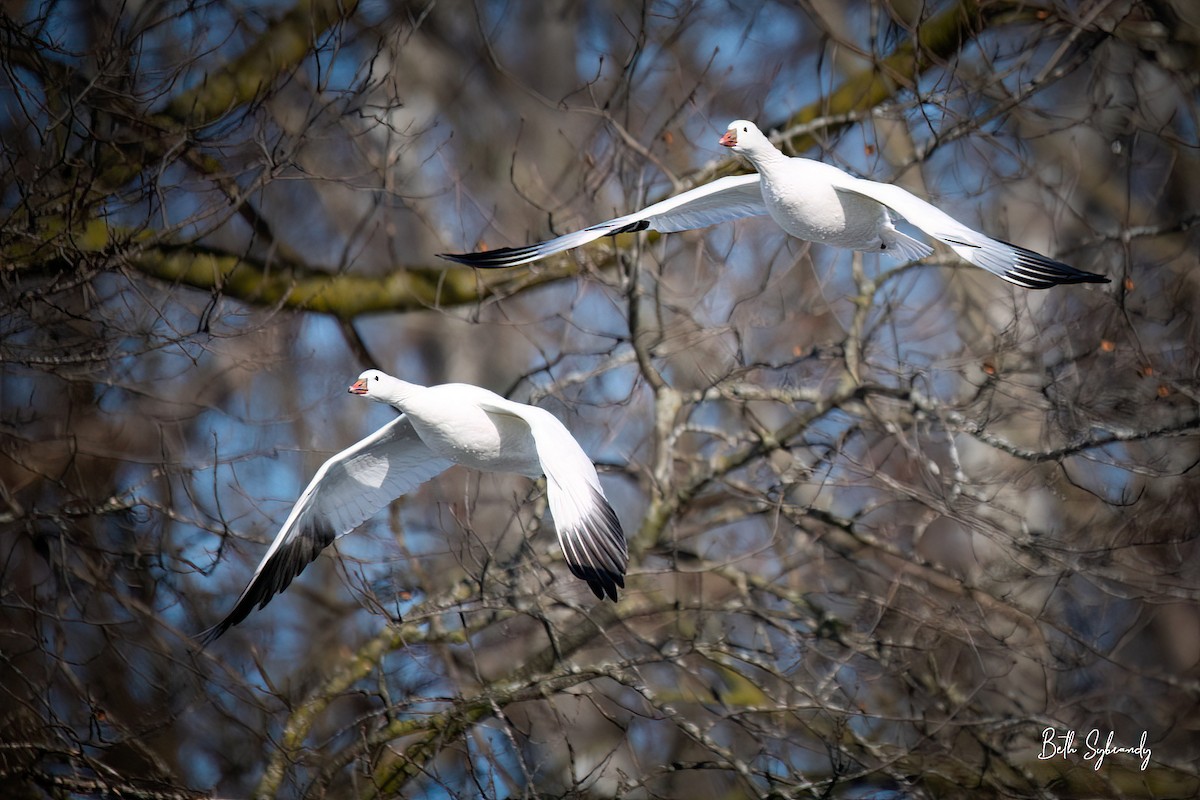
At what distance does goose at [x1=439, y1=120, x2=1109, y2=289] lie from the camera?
620 cm

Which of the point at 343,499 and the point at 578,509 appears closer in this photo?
the point at 578,509

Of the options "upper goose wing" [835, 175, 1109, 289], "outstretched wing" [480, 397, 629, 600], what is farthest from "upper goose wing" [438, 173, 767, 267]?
"outstretched wing" [480, 397, 629, 600]

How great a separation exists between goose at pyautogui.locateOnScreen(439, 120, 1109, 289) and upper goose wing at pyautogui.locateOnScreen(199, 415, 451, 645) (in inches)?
46.7

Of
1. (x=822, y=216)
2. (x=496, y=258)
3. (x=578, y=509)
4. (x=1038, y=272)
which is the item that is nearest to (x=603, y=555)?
(x=578, y=509)

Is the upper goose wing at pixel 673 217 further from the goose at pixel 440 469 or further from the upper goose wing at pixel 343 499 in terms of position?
the upper goose wing at pixel 343 499

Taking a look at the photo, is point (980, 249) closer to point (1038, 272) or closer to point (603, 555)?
point (1038, 272)

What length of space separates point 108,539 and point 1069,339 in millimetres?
6499

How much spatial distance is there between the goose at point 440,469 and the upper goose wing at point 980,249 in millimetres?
1760

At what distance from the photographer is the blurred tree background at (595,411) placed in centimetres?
731

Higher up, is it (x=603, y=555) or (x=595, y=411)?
(x=595, y=411)

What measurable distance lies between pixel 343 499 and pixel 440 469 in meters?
0.54

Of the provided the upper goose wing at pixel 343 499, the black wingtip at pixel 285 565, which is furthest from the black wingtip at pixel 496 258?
the black wingtip at pixel 285 565

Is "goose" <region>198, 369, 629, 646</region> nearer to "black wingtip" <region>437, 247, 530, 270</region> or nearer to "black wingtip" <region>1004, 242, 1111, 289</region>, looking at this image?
"black wingtip" <region>437, 247, 530, 270</region>

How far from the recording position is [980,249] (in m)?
6.14
